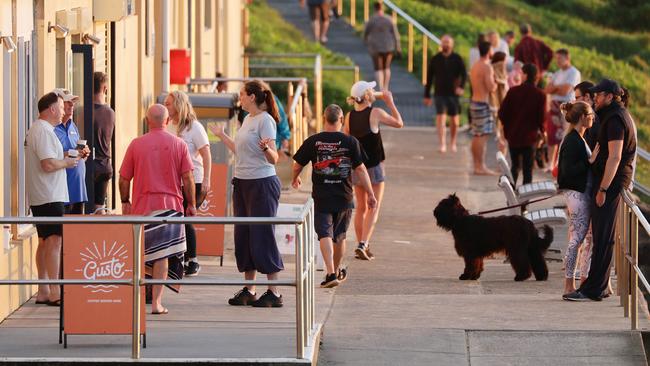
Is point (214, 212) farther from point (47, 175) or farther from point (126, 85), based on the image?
point (47, 175)

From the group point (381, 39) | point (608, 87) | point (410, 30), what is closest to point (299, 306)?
point (608, 87)

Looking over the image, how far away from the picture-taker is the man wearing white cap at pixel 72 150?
432 inches

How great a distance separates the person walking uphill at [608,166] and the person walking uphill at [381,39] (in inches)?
590

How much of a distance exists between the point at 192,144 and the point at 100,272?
3518mm

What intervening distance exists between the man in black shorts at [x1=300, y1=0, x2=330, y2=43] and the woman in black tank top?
18.2 meters

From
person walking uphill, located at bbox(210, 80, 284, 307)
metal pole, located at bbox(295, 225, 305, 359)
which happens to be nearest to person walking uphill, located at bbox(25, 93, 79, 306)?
person walking uphill, located at bbox(210, 80, 284, 307)

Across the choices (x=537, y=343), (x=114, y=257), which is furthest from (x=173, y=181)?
(x=537, y=343)

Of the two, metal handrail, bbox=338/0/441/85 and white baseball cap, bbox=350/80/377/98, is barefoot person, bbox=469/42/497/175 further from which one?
metal handrail, bbox=338/0/441/85

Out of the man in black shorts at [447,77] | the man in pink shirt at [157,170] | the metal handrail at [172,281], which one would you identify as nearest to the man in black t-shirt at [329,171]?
the man in pink shirt at [157,170]

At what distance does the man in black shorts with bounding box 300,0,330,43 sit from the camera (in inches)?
1287

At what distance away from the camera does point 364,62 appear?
106 feet

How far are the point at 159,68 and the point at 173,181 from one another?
7.21m

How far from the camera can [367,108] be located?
46.0 feet

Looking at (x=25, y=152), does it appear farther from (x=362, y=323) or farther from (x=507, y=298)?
(x=507, y=298)
